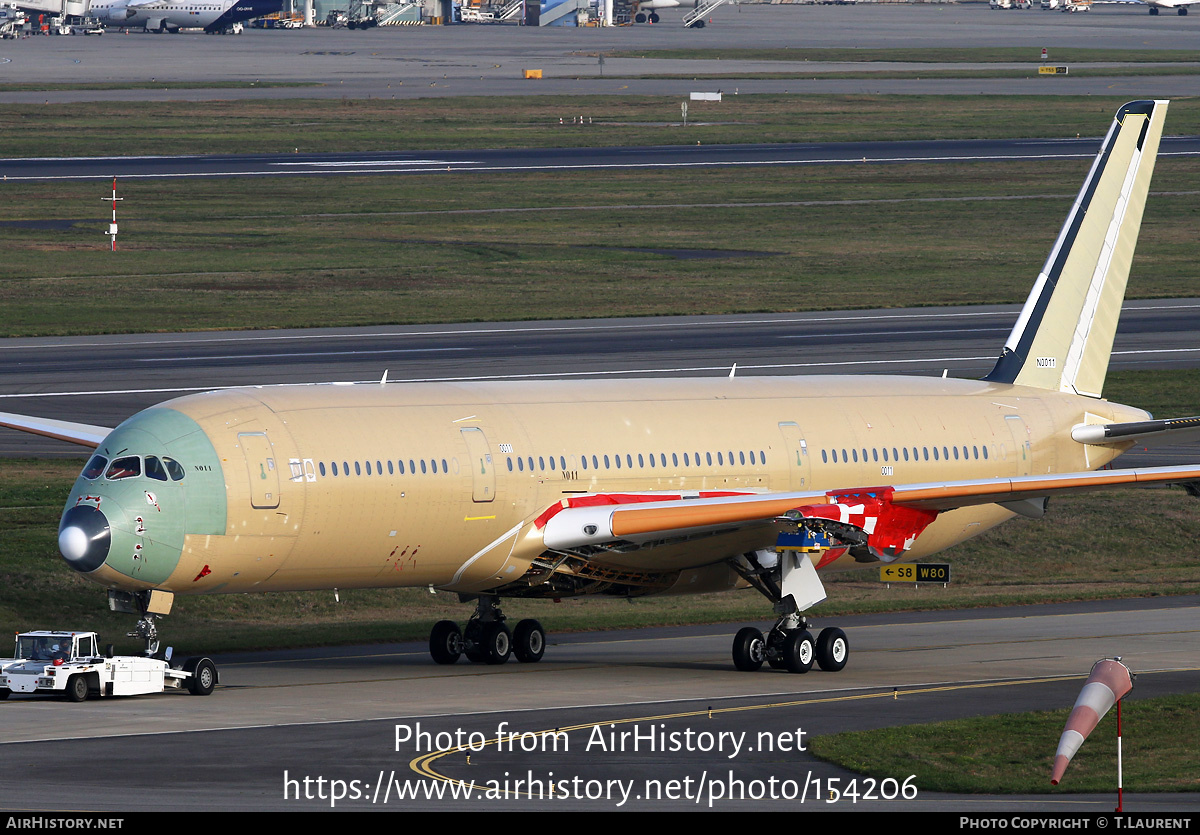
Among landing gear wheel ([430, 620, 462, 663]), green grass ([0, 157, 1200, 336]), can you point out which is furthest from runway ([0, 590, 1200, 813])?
green grass ([0, 157, 1200, 336])

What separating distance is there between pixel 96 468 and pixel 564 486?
9562 mm

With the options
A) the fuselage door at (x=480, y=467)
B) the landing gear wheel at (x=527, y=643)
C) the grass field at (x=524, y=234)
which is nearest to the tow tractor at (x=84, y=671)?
the fuselage door at (x=480, y=467)

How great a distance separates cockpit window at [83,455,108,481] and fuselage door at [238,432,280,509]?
2.52 meters

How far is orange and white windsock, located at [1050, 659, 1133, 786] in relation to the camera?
2166 cm

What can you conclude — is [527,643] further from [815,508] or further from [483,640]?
[815,508]

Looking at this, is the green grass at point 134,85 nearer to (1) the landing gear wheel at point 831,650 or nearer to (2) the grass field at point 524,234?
(2) the grass field at point 524,234

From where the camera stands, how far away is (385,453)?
1471 inches

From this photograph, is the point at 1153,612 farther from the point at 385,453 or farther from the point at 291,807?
the point at 291,807

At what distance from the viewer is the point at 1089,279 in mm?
49594

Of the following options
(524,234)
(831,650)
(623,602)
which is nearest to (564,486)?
(831,650)

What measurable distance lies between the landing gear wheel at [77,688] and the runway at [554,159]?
100748 mm

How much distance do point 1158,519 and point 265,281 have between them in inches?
2089

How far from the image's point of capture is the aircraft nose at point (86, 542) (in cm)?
→ 3403

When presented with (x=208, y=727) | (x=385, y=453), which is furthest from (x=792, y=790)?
(x=385, y=453)
